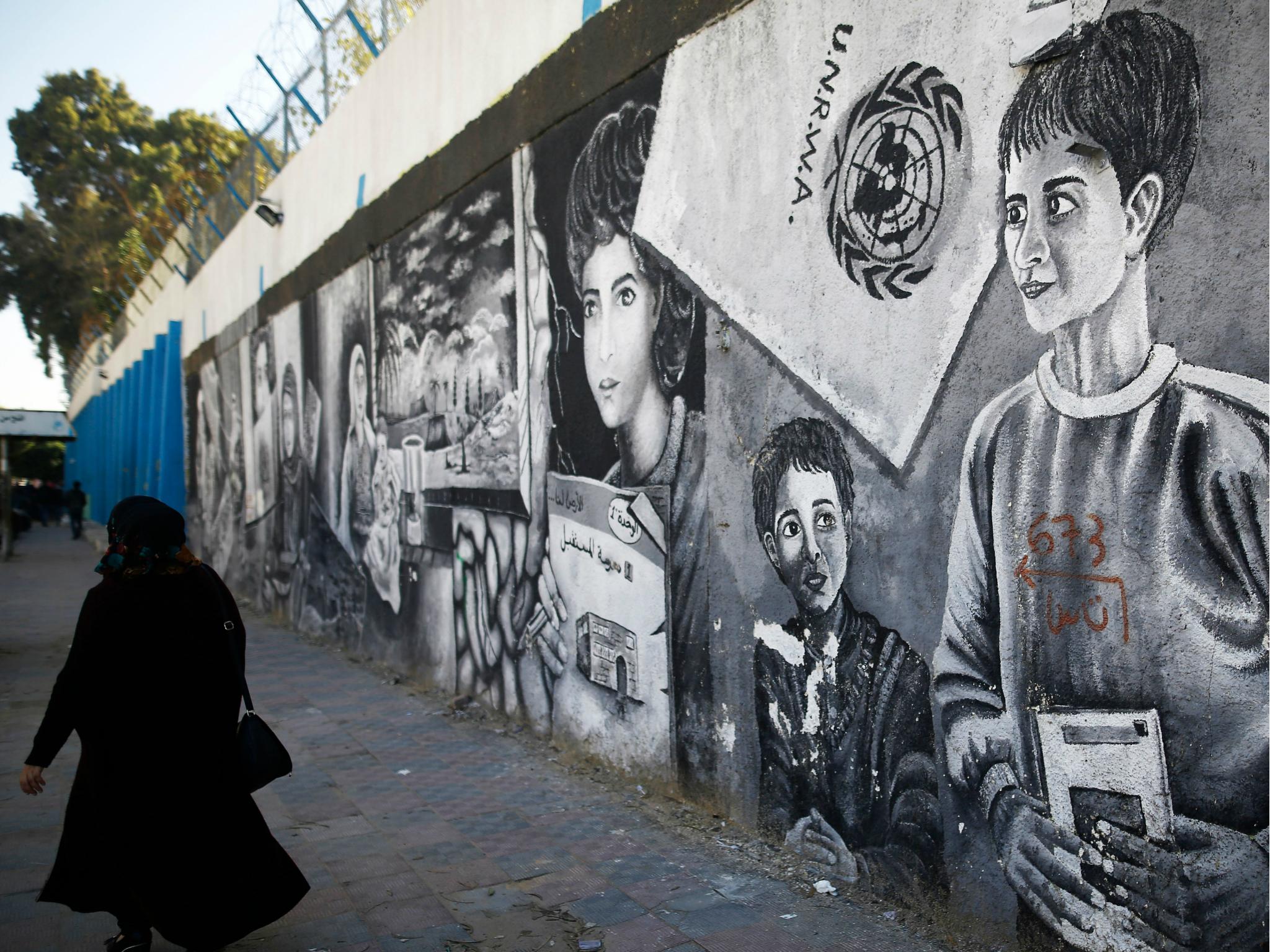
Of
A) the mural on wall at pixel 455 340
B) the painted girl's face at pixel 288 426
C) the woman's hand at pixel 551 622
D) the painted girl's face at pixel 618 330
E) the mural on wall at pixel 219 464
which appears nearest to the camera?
the painted girl's face at pixel 618 330

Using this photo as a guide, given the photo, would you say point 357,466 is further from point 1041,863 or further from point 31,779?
point 1041,863

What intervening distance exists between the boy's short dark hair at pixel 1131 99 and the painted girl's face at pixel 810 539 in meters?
1.39

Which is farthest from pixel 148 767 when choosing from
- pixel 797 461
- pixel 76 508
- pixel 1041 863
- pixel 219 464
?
pixel 76 508

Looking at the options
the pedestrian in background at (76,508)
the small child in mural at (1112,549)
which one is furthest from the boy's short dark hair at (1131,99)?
the pedestrian in background at (76,508)

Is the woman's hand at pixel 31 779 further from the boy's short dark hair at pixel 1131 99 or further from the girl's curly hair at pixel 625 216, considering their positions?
the boy's short dark hair at pixel 1131 99

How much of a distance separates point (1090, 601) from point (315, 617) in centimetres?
921

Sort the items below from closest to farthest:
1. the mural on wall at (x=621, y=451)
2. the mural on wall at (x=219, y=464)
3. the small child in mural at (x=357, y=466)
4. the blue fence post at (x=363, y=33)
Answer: the mural on wall at (x=621, y=451)
the blue fence post at (x=363, y=33)
the small child in mural at (x=357, y=466)
the mural on wall at (x=219, y=464)

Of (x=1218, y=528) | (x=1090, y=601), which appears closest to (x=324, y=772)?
(x=1090, y=601)

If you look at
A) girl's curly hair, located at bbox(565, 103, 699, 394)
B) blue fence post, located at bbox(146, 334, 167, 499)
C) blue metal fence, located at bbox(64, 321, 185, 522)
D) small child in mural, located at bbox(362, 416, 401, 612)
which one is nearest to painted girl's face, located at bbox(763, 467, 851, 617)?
girl's curly hair, located at bbox(565, 103, 699, 394)

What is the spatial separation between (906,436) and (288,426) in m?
9.48

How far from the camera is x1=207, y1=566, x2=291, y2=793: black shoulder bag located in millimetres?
3311

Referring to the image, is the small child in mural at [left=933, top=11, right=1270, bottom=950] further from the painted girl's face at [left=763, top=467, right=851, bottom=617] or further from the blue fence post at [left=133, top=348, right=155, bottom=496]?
the blue fence post at [left=133, top=348, right=155, bottom=496]

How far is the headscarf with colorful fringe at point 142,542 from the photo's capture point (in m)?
3.27

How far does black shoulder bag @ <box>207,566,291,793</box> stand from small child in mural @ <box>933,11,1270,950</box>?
7.12 feet
